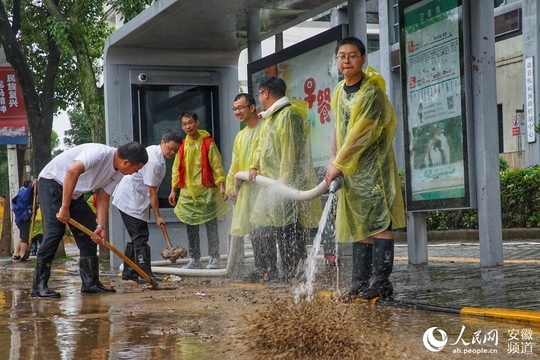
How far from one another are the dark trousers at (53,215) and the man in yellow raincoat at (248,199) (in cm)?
141

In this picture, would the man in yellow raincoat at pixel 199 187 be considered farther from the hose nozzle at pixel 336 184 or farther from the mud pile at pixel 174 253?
the hose nozzle at pixel 336 184

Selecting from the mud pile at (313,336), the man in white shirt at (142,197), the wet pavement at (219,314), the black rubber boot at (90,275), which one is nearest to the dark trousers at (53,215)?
the black rubber boot at (90,275)

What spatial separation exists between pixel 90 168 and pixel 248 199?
162 centimetres

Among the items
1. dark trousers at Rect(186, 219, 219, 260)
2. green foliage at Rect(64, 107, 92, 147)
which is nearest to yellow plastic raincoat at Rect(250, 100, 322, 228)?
dark trousers at Rect(186, 219, 219, 260)

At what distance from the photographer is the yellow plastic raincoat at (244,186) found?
980 cm

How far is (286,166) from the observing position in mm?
9234

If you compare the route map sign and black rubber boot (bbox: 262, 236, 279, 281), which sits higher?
the route map sign

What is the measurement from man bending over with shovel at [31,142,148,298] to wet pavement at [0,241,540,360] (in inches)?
11.6

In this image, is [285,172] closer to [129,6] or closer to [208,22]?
[208,22]

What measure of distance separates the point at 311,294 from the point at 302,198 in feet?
8.70

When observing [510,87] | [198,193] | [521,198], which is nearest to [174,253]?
[198,193]

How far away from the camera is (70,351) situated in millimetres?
5492

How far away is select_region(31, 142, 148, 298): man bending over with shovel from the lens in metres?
8.89

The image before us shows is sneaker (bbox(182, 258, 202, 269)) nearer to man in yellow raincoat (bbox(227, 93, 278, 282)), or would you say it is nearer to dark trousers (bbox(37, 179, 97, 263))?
man in yellow raincoat (bbox(227, 93, 278, 282))
